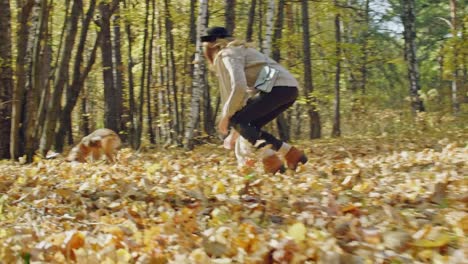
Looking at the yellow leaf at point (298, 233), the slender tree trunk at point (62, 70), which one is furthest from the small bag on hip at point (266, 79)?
the slender tree trunk at point (62, 70)

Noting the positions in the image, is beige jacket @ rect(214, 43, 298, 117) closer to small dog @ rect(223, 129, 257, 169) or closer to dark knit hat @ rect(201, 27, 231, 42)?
dark knit hat @ rect(201, 27, 231, 42)

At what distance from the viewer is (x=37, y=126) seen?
1000cm

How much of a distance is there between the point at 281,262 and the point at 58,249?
1.28 m

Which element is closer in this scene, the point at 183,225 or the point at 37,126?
the point at 183,225

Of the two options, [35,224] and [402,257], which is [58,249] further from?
[402,257]

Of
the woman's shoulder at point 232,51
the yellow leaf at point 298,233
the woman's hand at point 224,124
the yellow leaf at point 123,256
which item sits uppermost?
the woman's shoulder at point 232,51

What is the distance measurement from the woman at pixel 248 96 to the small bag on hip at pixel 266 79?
4 centimetres

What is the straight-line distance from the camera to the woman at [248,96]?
6.14 meters

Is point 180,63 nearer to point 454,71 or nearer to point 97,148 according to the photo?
point 454,71

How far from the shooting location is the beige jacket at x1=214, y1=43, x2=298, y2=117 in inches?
240

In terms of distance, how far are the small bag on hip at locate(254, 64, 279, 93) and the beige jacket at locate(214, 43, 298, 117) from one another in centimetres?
5

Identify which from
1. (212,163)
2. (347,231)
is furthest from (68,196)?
(212,163)

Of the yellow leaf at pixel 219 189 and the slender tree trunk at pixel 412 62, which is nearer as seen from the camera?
the yellow leaf at pixel 219 189

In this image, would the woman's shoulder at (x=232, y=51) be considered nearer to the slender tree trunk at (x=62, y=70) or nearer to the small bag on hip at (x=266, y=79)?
the small bag on hip at (x=266, y=79)
